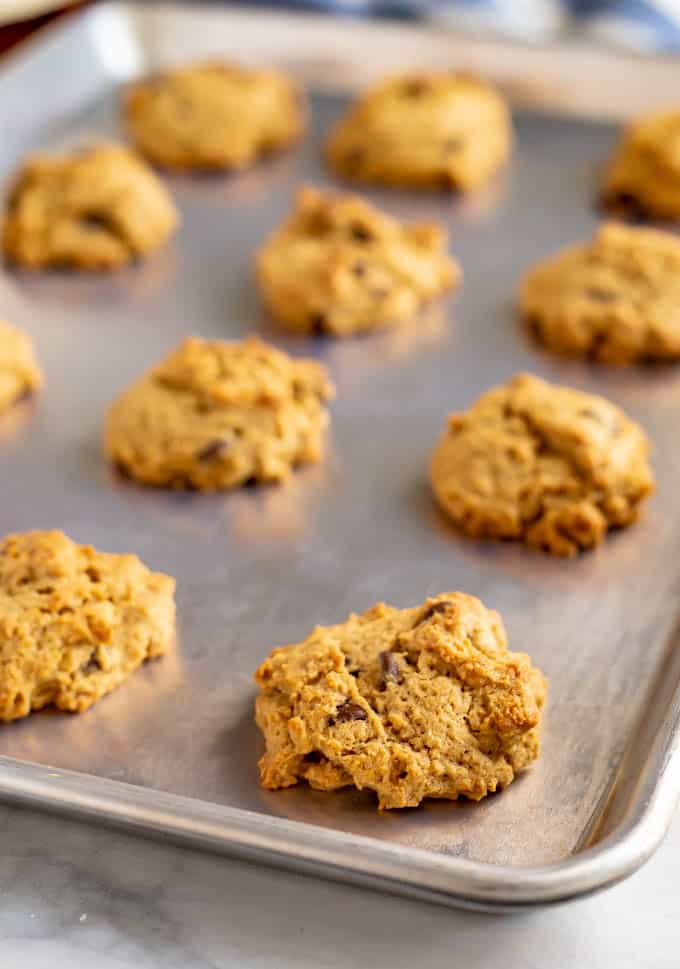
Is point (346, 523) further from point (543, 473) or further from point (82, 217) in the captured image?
point (82, 217)

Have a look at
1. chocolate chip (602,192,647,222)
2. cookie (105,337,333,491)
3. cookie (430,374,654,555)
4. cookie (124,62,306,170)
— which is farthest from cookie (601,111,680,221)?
cookie (105,337,333,491)

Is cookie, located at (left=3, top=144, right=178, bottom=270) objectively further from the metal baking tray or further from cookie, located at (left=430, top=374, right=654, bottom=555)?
cookie, located at (left=430, top=374, right=654, bottom=555)

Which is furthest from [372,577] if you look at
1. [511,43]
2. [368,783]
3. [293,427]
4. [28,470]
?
[511,43]

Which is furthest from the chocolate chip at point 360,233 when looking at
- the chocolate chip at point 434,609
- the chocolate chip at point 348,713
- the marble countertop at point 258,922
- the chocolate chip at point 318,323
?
the marble countertop at point 258,922

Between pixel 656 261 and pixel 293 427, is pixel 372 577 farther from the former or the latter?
pixel 656 261

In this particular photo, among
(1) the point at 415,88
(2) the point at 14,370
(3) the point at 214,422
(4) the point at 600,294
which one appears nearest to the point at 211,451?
(3) the point at 214,422
